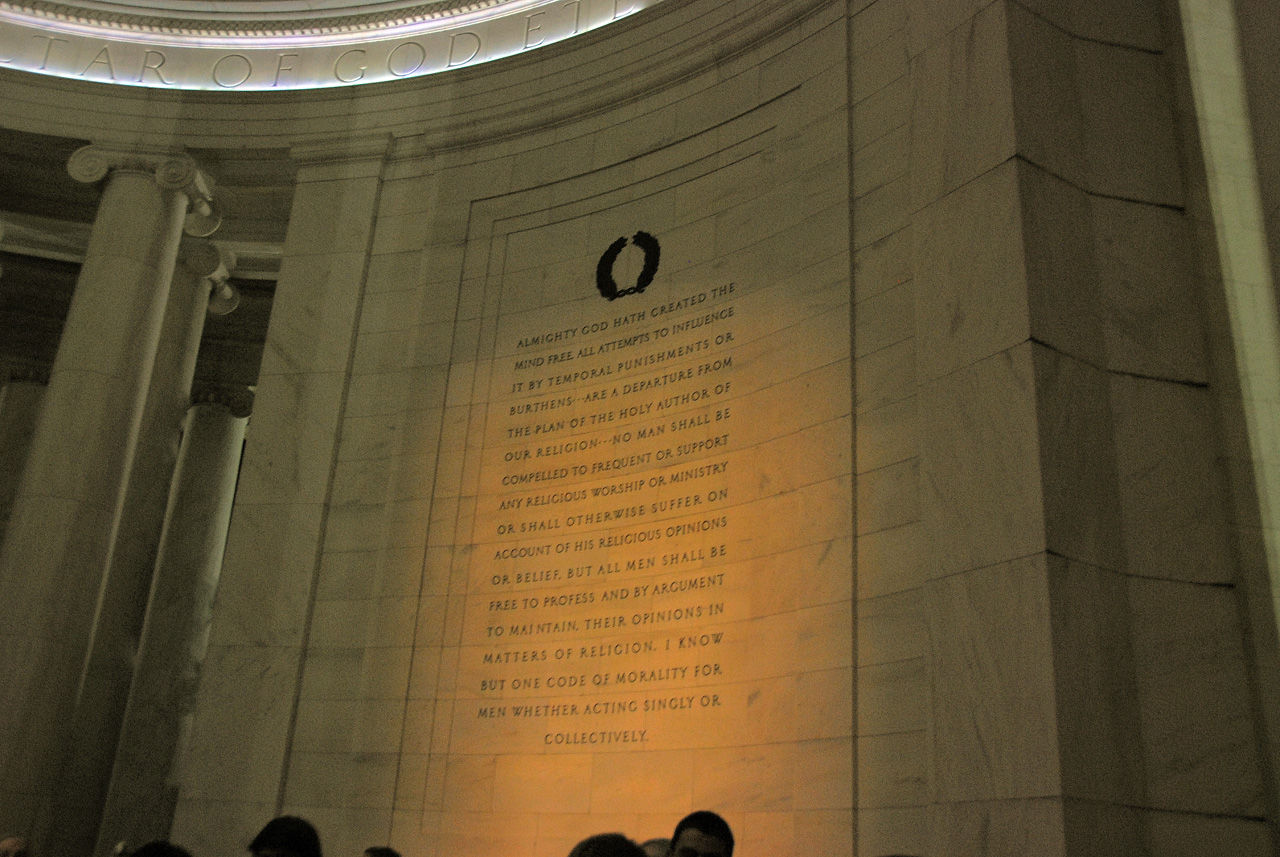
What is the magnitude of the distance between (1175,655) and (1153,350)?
2.56 metres

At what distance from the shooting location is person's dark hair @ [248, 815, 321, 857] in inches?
241

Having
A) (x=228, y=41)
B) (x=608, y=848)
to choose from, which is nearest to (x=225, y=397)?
(x=228, y=41)

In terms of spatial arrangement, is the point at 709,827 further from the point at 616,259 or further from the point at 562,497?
the point at 616,259

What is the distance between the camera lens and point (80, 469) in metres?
16.9

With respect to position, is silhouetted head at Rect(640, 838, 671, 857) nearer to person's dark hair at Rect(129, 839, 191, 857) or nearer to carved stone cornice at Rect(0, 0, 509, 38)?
person's dark hair at Rect(129, 839, 191, 857)

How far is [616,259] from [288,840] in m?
10.8

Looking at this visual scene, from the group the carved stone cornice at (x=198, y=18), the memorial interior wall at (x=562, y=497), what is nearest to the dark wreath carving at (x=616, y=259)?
the memorial interior wall at (x=562, y=497)

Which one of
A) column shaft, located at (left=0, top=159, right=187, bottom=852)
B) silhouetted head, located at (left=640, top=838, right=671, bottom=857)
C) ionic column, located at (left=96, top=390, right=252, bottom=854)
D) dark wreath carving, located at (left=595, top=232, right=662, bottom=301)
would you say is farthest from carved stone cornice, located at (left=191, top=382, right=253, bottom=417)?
silhouetted head, located at (left=640, top=838, right=671, bottom=857)

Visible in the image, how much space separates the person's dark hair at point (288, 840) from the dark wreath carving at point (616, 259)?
1015 centimetres

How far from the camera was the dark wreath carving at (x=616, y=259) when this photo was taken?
15.5 m

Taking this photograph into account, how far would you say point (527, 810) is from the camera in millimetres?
13594

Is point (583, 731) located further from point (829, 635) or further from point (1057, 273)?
point (1057, 273)

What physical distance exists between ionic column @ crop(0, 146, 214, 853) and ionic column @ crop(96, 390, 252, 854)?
227 cm

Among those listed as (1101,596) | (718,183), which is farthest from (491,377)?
(1101,596)
